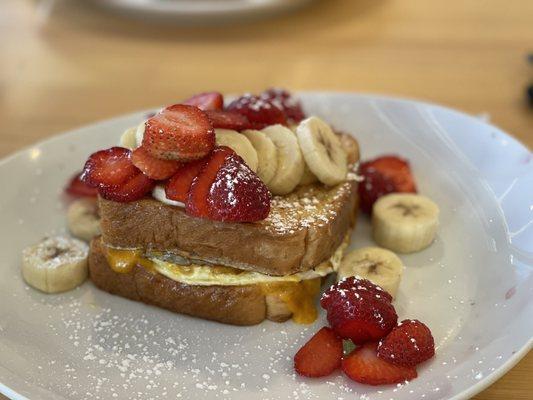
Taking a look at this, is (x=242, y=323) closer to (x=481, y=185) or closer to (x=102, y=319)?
(x=102, y=319)

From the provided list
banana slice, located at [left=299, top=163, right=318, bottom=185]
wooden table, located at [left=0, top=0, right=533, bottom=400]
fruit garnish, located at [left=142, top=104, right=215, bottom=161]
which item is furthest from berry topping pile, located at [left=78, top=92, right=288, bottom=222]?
wooden table, located at [left=0, top=0, right=533, bottom=400]

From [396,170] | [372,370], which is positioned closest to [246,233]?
[372,370]

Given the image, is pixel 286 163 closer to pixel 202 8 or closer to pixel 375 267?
pixel 375 267

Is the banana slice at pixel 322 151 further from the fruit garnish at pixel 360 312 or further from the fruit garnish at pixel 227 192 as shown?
the fruit garnish at pixel 360 312

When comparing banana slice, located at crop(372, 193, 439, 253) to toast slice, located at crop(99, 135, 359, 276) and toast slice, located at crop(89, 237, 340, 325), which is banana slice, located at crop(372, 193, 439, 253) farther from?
toast slice, located at crop(89, 237, 340, 325)

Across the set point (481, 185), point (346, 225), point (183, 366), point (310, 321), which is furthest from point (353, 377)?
point (481, 185)

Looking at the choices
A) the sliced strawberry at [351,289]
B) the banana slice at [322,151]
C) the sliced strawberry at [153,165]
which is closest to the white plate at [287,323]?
the sliced strawberry at [351,289]
